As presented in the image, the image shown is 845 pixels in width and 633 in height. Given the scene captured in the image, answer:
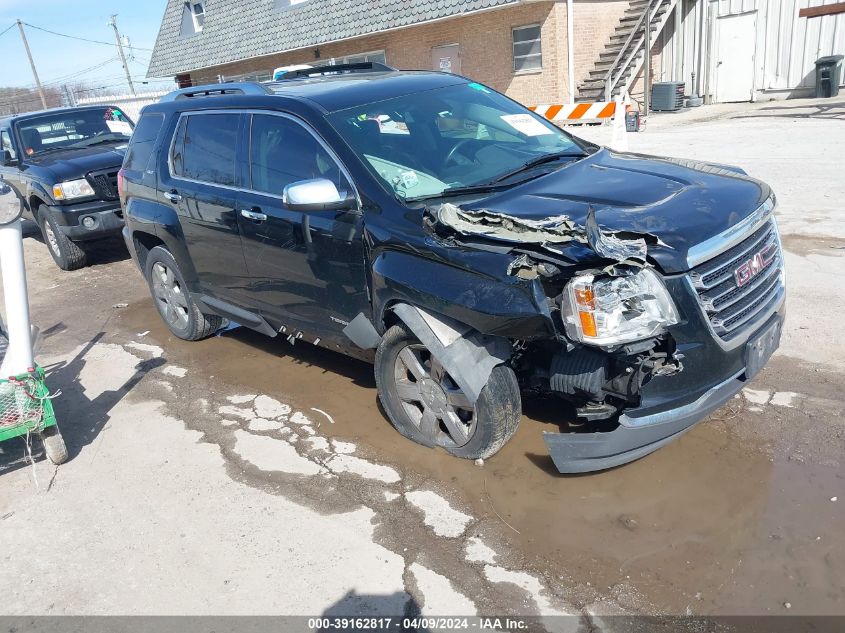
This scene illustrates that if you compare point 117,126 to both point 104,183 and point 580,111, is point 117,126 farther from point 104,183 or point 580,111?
point 580,111

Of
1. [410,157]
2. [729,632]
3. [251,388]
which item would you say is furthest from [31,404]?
[729,632]

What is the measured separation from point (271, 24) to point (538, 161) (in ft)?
72.7

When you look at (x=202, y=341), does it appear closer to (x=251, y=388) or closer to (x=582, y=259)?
(x=251, y=388)

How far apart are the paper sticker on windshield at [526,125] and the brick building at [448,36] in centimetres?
1385

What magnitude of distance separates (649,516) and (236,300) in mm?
3318

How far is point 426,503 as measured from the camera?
362 centimetres

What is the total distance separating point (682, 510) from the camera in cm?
333

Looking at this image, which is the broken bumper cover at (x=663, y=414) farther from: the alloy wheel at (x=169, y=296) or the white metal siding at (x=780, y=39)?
the white metal siding at (x=780, y=39)

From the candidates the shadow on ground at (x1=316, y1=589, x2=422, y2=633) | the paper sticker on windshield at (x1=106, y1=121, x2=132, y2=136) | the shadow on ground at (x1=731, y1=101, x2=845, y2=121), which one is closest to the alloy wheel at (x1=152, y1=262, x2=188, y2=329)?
the shadow on ground at (x1=316, y1=589, x2=422, y2=633)

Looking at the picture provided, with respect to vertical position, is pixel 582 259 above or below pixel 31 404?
above

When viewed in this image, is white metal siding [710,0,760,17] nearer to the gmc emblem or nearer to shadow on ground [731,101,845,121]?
shadow on ground [731,101,845,121]

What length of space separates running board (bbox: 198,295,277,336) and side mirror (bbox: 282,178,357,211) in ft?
4.70

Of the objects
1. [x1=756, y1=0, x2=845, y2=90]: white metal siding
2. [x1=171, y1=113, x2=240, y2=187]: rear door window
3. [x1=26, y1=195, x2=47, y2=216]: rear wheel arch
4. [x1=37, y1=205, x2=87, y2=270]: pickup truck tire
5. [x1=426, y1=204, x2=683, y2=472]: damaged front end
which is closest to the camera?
[x1=426, y1=204, x2=683, y2=472]: damaged front end

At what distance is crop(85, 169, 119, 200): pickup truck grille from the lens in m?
9.08
